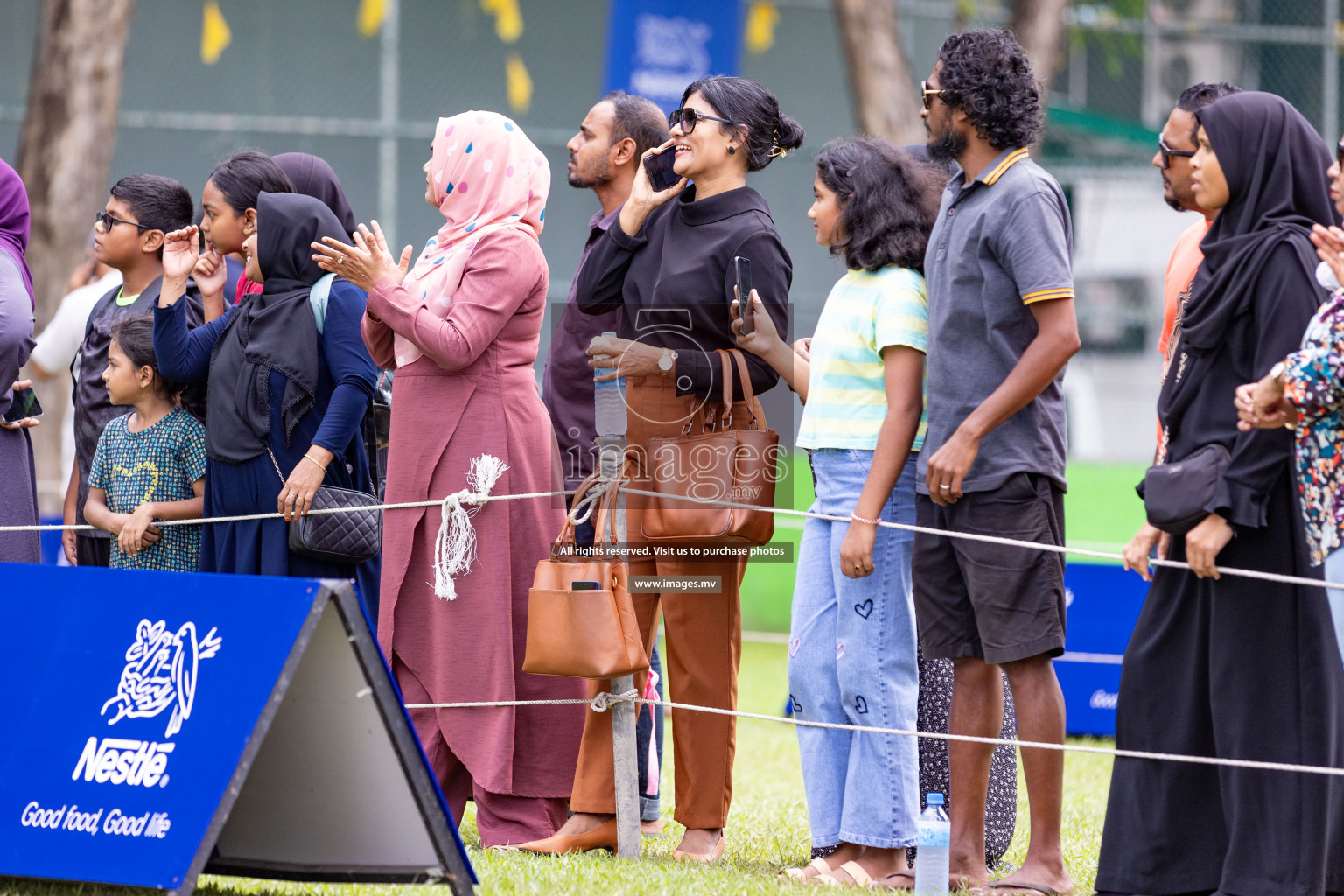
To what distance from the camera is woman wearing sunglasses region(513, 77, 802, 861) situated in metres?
4.20

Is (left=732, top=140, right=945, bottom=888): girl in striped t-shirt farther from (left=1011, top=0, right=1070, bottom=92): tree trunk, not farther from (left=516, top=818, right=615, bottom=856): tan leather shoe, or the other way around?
(left=1011, top=0, right=1070, bottom=92): tree trunk

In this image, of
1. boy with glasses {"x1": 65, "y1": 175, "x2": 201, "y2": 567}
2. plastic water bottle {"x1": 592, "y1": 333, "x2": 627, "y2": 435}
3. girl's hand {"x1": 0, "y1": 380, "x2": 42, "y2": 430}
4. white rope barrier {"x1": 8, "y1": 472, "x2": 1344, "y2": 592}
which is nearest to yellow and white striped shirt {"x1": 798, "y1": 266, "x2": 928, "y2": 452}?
white rope barrier {"x1": 8, "y1": 472, "x2": 1344, "y2": 592}

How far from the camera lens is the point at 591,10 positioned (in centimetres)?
1342

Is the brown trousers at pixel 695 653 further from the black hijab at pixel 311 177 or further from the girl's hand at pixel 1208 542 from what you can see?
the black hijab at pixel 311 177

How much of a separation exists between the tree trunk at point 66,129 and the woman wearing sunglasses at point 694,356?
6551mm

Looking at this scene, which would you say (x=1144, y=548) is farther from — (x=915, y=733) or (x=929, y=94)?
(x=929, y=94)

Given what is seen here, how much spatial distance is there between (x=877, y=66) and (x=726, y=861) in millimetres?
7718

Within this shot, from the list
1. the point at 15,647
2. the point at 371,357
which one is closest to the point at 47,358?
the point at 371,357

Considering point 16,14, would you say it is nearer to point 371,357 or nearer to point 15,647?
point 371,357

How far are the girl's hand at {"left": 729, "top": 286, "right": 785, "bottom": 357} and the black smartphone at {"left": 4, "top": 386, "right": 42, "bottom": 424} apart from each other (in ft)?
7.69

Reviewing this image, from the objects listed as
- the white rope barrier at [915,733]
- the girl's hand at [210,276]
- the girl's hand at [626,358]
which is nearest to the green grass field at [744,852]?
the white rope barrier at [915,733]

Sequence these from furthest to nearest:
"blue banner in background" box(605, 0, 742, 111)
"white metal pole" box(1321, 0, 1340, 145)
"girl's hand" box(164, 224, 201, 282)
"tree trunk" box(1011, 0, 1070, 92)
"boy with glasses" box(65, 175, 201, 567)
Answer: "white metal pole" box(1321, 0, 1340, 145) → "tree trunk" box(1011, 0, 1070, 92) → "blue banner in background" box(605, 0, 742, 111) → "boy with glasses" box(65, 175, 201, 567) → "girl's hand" box(164, 224, 201, 282)

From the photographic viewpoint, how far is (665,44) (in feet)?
33.1

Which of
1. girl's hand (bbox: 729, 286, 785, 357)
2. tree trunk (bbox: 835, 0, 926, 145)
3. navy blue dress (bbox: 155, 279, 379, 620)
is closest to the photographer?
girl's hand (bbox: 729, 286, 785, 357)
